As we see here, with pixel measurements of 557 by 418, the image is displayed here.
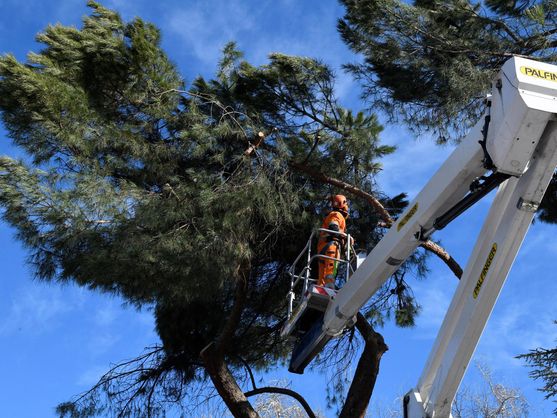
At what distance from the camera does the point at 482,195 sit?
4.77 metres

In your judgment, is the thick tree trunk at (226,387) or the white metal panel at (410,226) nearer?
the white metal panel at (410,226)

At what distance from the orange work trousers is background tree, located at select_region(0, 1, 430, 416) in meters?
1.21

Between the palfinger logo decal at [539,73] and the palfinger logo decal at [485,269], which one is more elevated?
the palfinger logo decal at [539,73]

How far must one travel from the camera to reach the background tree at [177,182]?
7.85m

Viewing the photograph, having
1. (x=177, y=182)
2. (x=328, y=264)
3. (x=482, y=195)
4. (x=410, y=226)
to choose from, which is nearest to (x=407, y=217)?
(x=410, y=226)

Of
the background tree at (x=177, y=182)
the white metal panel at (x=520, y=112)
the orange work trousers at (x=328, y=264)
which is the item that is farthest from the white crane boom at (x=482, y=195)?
the background tree at (x=177, y=182)

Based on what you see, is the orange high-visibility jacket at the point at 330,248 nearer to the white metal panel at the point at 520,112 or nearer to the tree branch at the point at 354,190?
the tree branch at the point at 354,190

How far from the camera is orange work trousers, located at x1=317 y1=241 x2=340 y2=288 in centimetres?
702

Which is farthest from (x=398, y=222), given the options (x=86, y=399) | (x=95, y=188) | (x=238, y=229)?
(x=86, y=399)

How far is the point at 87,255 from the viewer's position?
803 cm

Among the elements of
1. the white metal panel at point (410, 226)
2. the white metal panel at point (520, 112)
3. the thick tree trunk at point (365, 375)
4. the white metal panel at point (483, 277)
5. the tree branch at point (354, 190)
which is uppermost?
the tree branch at point (354, 190)

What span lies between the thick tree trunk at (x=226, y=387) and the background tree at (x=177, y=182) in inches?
0.6

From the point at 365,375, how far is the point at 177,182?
9.85 ft

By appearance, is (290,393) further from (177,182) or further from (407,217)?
(407,217)
